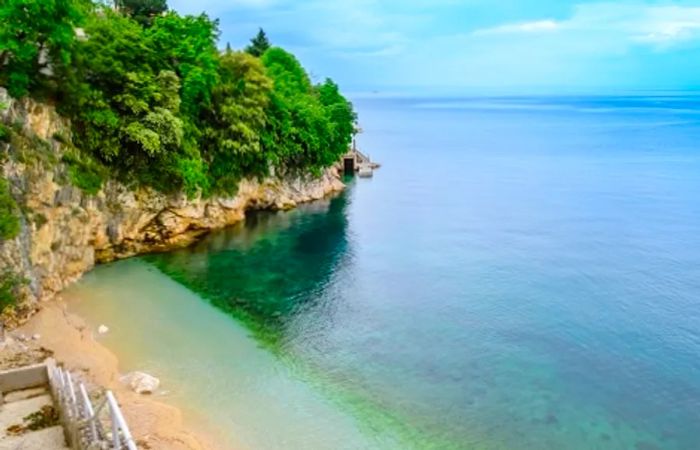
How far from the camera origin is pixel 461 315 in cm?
2450

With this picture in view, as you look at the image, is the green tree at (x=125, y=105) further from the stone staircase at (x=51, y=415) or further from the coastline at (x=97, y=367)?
the stone staircase at (x=51, y=415)

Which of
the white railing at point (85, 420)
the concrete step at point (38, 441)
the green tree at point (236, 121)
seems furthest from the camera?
the green tree at point (236, 121)

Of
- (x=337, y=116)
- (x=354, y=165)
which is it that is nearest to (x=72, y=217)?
(x=337, y=116)

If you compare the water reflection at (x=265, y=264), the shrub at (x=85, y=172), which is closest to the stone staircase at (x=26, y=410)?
the water reflection at (x=265, y=264)

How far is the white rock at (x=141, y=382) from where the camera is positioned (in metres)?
17.1

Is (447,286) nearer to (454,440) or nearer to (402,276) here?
(402,276)

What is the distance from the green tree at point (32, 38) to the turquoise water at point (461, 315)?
9246mm

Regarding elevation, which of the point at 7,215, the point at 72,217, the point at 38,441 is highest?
the point at 7,215

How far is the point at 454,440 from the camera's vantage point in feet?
51.6

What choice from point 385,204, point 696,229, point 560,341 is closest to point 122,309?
point 560,341

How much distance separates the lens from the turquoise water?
16.7 meters

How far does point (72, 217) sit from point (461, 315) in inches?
705

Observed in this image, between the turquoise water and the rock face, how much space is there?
1.47 metres

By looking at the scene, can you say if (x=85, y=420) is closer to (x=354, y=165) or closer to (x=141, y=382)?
(x=141, y=382)
